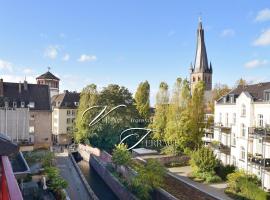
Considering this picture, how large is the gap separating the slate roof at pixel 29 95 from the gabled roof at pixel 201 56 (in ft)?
164

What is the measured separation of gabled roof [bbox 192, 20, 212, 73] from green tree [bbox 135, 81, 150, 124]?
36127 millimetres

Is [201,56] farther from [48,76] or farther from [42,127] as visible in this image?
[42,127]

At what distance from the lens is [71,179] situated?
30.5 meters

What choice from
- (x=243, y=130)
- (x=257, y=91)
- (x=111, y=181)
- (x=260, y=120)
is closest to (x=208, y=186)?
(x=243, y=130)

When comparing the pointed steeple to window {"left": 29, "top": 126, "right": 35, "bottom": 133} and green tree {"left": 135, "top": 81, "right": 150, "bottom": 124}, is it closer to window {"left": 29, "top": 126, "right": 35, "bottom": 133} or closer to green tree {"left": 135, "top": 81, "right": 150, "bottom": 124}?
green tree {"left": 135, "top": 81, "right": 150, "bottom": 124}

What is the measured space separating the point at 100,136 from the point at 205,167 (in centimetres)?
2185

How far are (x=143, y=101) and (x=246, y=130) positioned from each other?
24666 millimetres

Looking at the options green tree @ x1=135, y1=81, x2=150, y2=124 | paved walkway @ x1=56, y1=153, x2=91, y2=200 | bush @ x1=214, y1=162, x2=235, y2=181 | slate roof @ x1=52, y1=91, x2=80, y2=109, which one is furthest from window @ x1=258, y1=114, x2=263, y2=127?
slate roof @ x1=52, y1=91, x2=80, y2=109

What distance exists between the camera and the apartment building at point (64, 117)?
204 ft

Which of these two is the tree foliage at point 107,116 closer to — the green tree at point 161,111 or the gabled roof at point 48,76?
the green tree at point 161,111

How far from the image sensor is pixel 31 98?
46969 mm

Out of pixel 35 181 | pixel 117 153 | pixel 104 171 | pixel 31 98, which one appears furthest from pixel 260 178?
pixel 31 98

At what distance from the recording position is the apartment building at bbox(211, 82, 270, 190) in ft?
88.5

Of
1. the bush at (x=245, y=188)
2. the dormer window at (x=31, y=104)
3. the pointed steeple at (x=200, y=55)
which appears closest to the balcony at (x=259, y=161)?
the bush at (x=245, y=188)
